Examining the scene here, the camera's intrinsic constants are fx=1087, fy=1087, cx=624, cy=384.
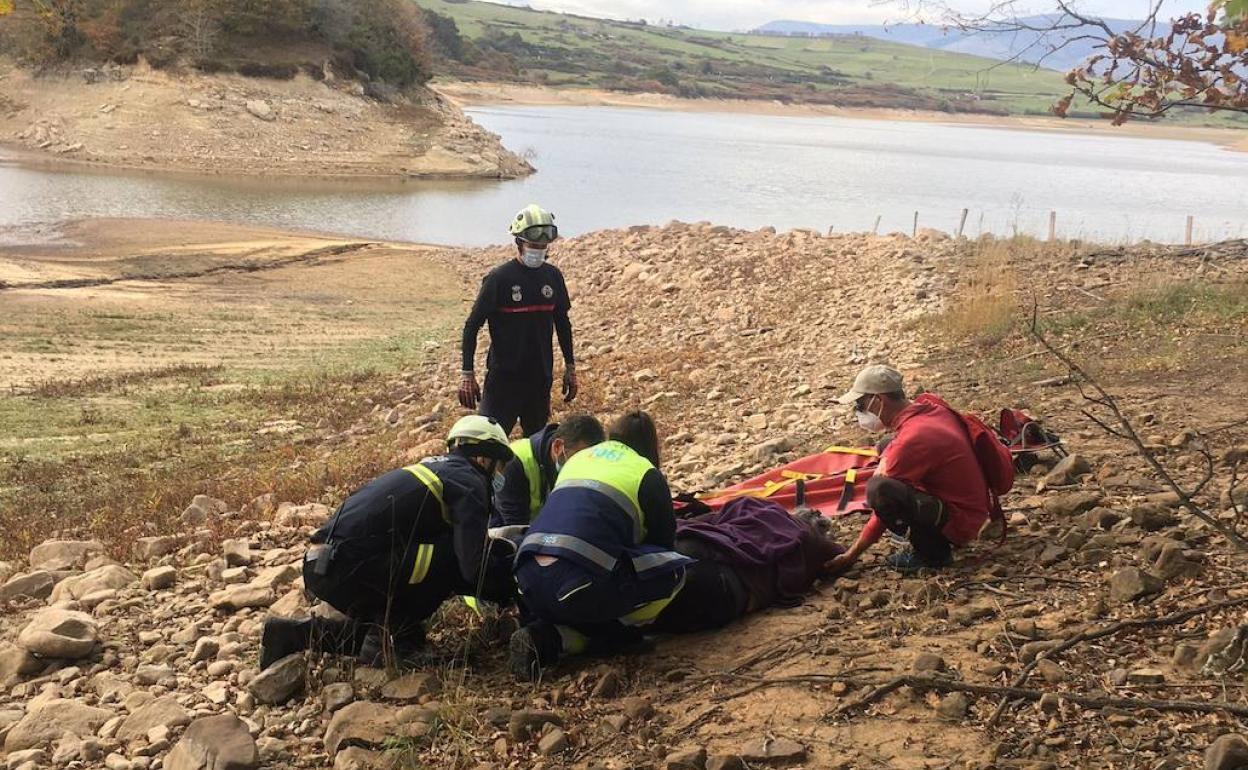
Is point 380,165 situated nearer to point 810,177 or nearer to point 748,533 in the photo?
point 810,177

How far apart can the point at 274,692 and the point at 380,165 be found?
4706cm

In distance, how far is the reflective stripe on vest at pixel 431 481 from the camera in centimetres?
452

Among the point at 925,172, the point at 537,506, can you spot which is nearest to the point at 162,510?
the point at 537,506

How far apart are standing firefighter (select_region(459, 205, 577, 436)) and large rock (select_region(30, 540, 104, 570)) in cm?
238

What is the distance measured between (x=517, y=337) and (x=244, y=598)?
7.70 feet

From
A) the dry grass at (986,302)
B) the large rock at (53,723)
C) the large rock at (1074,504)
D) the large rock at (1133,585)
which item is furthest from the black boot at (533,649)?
the dry grass at (986,302)

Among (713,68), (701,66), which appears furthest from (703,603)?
→ (713,68)

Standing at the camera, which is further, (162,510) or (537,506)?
(162,510)

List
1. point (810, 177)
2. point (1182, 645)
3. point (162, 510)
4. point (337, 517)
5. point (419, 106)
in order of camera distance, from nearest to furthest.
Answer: point (1182, 645) → point (337, 517) → point (162, 510) → point (810, 177) → point (419, 106)

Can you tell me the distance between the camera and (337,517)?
4551 mm

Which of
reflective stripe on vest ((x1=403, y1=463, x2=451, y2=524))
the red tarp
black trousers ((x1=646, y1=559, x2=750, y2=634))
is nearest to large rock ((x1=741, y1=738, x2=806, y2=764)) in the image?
black trousers ((x1=646, y1=559, x2=750, y2=634))

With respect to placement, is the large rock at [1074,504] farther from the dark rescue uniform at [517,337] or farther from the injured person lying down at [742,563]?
Answer: the dark rescue uniform at [517,337]

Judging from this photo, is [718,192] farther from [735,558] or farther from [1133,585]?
[1133,585]

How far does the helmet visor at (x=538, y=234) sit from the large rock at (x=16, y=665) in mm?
3466
